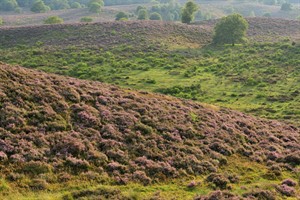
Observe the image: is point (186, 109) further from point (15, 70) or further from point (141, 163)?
point (15, 70)

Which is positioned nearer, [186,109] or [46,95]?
[46,95]

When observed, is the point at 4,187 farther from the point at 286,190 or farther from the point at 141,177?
the point at 286,190

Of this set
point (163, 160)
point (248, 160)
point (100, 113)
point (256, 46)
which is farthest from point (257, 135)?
point (256, 46)

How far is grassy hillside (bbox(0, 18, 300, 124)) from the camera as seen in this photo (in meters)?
52.5

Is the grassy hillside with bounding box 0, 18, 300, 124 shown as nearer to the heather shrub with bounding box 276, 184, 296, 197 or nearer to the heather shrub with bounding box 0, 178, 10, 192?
the heather shrub with bounding box 276, 184, 296, 197

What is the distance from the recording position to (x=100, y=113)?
27297mm

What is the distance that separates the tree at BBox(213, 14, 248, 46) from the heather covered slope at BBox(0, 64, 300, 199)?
5879 cm

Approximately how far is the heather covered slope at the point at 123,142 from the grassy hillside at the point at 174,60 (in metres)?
17.4

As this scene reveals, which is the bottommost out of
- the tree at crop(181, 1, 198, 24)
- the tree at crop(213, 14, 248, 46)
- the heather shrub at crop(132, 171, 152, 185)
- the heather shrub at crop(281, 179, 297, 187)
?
the heather shrub at crop(281, 179, 297, 187)

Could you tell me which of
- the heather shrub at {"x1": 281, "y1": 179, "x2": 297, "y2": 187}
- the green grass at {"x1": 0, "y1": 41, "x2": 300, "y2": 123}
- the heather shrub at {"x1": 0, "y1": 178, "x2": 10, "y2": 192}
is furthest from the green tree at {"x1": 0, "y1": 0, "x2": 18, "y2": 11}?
the heather shrub at {"x1": 281, "y1": 179, "x2": 297, "y2": 187}

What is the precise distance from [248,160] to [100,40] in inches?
2620

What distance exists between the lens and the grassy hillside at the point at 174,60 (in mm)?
52500

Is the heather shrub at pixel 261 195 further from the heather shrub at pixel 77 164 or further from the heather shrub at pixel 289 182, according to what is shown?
the heather shrub at pixel 77 164

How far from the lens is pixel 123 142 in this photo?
24422 millimetres
